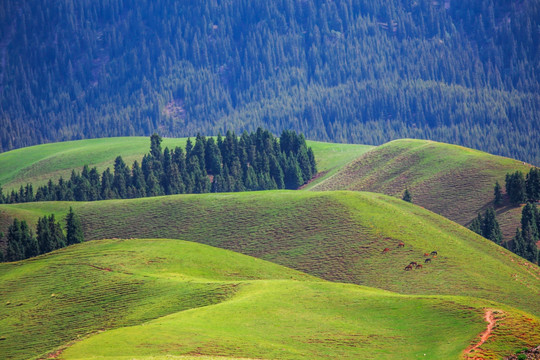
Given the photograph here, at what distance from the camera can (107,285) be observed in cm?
8250

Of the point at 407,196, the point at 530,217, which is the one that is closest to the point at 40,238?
the point at 407,196

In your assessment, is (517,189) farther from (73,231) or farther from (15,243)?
(15,243)

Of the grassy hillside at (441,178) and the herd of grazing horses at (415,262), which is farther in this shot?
the grassy hillside at (441,178)

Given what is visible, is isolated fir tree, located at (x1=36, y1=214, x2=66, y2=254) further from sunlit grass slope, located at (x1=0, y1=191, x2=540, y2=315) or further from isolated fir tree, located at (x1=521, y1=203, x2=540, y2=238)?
isolated fir tree, located at (x1=521, y1=203, x2=540, y2=238)

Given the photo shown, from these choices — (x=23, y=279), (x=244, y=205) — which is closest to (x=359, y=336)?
(x=23, y=279)

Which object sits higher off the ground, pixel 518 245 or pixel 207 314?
pixel 207 314

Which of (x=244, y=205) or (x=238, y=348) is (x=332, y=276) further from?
(x=238, y=348)

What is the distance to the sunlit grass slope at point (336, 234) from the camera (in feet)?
313

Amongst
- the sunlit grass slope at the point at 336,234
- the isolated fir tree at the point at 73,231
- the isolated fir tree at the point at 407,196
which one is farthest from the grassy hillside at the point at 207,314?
the isolated fir tree at the point at 407,196

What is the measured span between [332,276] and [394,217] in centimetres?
2382

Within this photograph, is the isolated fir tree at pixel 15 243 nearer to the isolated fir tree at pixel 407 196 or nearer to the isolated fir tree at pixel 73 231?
the isolated fir tree at pixel 73 231

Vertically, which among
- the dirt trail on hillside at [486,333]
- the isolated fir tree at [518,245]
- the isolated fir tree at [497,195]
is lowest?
the isolated fir tree at [518,245]

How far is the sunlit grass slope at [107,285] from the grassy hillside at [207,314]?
0.15m

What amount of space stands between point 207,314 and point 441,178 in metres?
114
